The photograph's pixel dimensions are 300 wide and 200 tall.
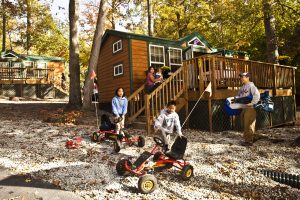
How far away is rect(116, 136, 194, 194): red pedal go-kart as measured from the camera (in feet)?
15.4

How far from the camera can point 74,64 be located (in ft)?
47.4

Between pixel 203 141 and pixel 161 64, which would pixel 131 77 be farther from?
pixel 203 141

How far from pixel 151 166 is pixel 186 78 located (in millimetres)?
5852

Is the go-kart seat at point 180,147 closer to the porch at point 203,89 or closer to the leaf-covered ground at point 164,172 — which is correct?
the leaf-covered ground at point 164,172

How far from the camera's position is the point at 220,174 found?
18.9 feet

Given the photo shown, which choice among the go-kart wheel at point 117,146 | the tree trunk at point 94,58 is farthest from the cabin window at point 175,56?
the go-kart wheel at point 117,146

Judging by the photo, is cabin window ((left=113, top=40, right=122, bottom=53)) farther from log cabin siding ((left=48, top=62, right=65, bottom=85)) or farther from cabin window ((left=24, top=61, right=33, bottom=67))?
cabin window ((left=24, top=61, right=33, bottom=67))

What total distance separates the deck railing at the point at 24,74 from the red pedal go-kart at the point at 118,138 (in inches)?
806

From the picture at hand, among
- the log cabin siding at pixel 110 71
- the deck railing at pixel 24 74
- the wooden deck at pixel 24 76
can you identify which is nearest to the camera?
the log cabin siding at pixel 110 71

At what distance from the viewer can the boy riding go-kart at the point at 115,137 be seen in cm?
741

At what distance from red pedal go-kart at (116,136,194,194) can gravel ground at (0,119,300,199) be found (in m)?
0.16

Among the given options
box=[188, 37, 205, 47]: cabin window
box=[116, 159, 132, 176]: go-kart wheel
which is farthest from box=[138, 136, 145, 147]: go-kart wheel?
box=[188, 37, 205, 47]: cabin window

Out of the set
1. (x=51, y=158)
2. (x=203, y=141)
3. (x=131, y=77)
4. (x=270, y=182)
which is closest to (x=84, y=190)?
(x=51, y=158)

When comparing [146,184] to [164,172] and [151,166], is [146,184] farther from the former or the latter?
[164,172]
